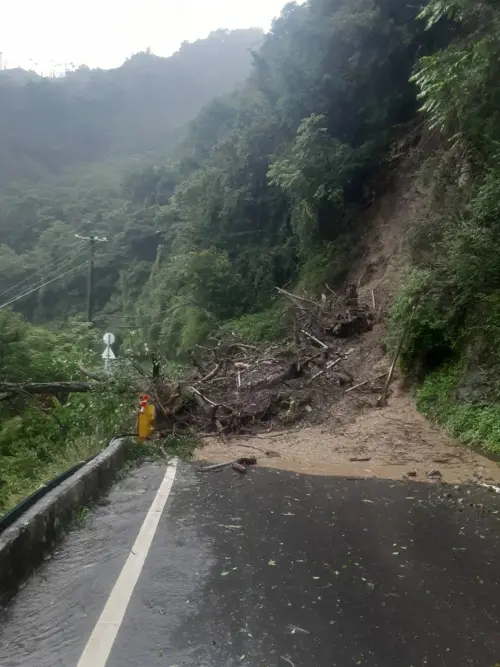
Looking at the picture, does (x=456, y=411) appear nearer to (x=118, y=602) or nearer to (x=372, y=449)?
(x=372, y=449)

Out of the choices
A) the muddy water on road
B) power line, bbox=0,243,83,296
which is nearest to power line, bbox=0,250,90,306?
power line, bbox=0,243,83,296

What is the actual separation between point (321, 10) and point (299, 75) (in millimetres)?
2365

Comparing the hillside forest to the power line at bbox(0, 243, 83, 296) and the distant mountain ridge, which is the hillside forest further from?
the distant mountain ridge

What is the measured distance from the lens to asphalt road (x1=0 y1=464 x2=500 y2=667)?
3.46m

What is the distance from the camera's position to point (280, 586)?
14.3 ft

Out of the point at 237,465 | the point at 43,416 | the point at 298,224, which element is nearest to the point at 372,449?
the point at 237,465

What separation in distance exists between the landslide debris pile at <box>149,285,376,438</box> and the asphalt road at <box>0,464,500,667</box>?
5087 mm

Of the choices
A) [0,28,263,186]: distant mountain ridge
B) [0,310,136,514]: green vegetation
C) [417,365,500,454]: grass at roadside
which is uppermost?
[0,28,263,186]: distant mountain ridge

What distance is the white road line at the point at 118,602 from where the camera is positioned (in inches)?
133

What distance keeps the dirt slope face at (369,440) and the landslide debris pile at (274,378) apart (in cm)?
25

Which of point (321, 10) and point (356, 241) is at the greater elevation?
point (321, 10)

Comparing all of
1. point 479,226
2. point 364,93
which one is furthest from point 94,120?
point 479,226

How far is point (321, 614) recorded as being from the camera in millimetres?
3879

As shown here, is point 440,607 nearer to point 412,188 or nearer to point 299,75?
point 412,188
